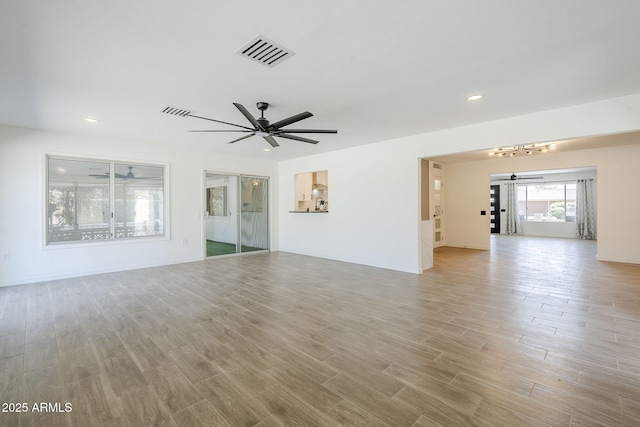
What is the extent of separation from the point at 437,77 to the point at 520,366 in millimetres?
2809

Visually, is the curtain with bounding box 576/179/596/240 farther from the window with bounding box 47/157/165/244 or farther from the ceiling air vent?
the window with bounding box 47/157/165/244

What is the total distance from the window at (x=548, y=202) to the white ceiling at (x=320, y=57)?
32.4ft

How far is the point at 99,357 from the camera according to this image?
2.43 meters

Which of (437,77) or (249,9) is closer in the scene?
(249,9)

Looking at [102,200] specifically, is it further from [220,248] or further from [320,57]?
[320,57]

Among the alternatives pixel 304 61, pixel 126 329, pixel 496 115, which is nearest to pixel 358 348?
pixel 126 329

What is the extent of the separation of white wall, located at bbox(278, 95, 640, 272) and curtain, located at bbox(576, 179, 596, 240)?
461cm

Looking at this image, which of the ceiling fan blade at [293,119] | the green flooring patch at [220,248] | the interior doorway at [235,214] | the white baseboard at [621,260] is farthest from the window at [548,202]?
the ceiling fan blade at [293,119]

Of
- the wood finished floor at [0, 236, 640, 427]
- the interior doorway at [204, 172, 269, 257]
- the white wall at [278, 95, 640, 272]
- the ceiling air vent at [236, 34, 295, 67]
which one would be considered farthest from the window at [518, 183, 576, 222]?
the ceiling air vent at [236, 34, 295, 67]

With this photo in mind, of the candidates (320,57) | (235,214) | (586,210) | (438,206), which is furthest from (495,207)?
(320,57)

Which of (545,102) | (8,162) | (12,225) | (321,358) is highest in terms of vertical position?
(545,102)

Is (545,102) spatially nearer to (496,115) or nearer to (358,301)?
(496,115)

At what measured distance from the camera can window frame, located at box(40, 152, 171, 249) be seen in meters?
5.00

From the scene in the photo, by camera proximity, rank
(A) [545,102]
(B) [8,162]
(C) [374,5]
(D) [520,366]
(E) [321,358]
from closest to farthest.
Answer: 1. (C) [374,5]
2. (D) [520,366]
3. (E) [321,358]
4. (A) [545,102]
5. (B) [8,162]
